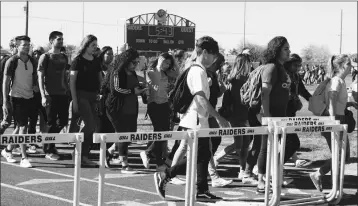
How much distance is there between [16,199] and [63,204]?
61 cm

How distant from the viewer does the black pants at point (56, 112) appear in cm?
980

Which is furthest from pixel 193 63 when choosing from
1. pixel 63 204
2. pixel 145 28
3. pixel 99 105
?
pixel 145 28

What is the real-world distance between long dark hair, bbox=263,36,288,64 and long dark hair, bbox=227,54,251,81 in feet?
3.54

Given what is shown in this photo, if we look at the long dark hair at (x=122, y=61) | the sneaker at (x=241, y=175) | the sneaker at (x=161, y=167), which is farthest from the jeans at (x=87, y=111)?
the sneaker at (x=241, y=175)

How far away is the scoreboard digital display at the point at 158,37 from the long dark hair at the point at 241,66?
38.7 m

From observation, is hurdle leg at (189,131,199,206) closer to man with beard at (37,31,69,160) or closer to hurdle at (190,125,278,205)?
hurdle at (190,125,278,205)

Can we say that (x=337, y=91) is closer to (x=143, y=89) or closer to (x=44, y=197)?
(x=143, y=89)

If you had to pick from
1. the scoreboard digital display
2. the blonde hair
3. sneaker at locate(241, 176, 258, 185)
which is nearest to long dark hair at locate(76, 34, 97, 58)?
sneaker at locate(241, 176, 258, 185)

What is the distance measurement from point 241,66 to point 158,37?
131 ft

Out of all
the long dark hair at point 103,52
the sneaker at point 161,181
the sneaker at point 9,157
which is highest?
the long dark hair at point 103,52

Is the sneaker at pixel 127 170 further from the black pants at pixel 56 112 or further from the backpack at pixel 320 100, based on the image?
the backpack at pixel 320 100

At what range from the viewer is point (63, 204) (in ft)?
22.8

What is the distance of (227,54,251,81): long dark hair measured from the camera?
28.3 ft

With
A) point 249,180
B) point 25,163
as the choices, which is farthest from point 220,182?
point 25,163
